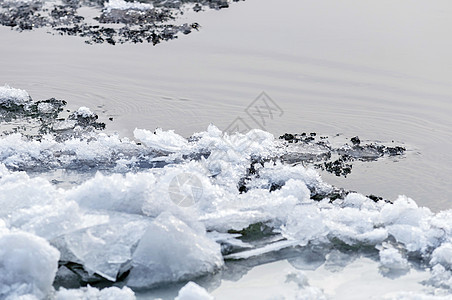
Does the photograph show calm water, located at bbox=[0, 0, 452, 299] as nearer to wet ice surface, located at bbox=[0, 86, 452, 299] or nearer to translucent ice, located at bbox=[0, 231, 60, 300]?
wet ice surface, located at bbox=[0, 86, 452, 299]

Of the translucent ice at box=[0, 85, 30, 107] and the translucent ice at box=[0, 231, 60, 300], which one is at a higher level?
the translucent ice at box=[0, 85, 30, 107]

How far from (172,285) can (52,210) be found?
758mm

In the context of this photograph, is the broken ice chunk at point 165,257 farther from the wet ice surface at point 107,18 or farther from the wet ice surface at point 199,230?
the wet ice surface at point 107,18

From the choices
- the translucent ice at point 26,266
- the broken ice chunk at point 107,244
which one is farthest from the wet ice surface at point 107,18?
the translucent ice at point 26,266

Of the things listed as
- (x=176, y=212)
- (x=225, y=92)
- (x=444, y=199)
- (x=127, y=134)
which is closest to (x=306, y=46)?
(x=225, y=92)

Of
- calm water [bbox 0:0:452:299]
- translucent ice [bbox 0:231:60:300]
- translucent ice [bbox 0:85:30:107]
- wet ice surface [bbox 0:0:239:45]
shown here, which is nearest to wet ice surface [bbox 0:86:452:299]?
translucent ice [bbox 0:231:60:300]

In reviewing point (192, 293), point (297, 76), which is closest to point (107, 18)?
point (297, 76)

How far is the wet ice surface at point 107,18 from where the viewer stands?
27.1 feet

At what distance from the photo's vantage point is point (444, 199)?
4.75 metres

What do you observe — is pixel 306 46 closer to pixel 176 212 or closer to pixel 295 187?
pixel 295 187

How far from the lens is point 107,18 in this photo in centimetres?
880

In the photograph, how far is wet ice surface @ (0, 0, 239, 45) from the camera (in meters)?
8.25

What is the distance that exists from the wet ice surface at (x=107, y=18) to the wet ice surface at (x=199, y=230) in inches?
136

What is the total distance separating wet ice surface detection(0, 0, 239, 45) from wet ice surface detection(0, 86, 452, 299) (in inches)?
136
